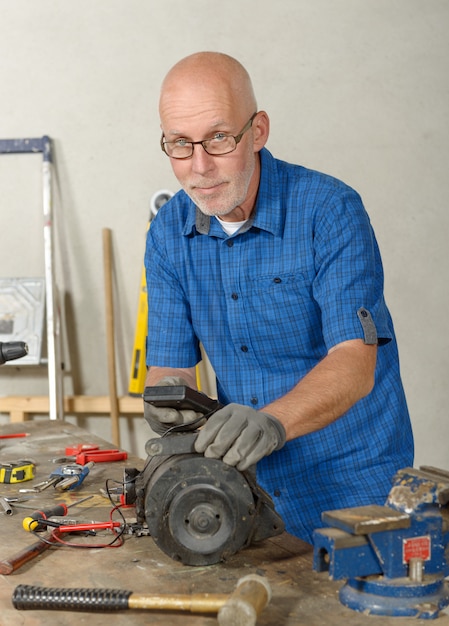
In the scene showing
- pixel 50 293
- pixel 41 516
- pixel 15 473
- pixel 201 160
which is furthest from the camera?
pixel 50 293

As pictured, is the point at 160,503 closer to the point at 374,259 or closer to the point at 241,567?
the point at 241,567

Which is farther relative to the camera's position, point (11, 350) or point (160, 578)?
point (11, 350)

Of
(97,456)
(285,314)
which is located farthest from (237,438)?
(97,456)

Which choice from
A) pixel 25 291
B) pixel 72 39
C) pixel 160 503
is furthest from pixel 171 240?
pixel 72 39

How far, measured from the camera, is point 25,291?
391 cm

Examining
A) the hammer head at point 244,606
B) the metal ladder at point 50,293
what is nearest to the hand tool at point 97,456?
the hammer head at point 244,606

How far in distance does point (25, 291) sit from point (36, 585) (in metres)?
2.59

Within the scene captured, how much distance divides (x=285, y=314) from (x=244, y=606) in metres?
0.96

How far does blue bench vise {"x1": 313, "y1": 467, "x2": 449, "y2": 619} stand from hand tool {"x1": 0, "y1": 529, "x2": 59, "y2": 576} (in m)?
0.58

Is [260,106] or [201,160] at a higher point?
[260,106]

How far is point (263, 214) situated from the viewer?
2.03 meters

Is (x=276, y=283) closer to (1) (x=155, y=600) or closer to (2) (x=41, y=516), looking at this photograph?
(2) (x=41, y=516)

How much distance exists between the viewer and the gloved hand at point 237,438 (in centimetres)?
144

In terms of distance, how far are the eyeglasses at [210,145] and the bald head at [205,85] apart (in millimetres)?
66
